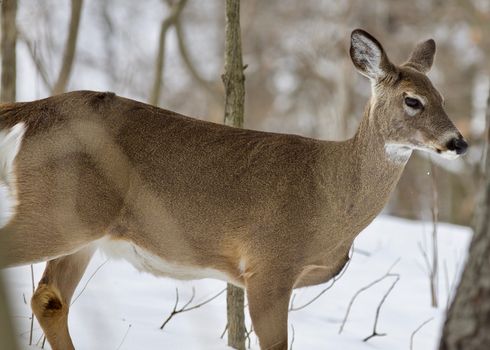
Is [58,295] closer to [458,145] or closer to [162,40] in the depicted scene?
[458,145]

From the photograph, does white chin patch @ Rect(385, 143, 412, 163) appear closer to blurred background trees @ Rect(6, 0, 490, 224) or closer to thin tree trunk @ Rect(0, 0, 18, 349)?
thin tree trunk @ Rect(0, 0, 18, 349)

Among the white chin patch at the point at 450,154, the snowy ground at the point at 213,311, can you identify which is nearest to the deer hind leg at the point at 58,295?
the snowy ground at the point at 213,311

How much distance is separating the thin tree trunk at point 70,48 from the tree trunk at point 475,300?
19.3 ft

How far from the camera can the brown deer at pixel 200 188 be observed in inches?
189

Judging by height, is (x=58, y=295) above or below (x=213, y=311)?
above

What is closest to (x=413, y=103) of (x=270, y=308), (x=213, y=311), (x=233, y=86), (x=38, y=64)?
(x=233, y=86)

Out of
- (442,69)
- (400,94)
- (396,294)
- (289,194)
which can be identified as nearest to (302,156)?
(289,194)

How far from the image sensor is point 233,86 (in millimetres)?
5633

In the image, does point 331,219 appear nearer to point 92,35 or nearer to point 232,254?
point 232,254

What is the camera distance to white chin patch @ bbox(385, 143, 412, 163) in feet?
16.9

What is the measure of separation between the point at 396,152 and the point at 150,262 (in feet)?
4.92

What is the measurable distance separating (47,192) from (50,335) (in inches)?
32.4

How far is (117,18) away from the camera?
67.7 ft

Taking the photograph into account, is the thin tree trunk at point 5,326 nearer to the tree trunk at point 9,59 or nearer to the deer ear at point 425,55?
the deer ear at point 425,55
